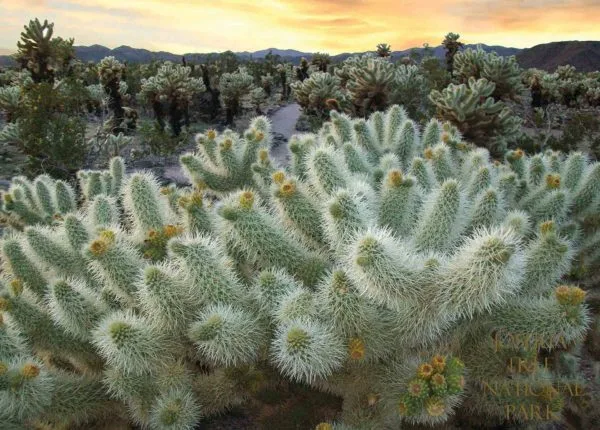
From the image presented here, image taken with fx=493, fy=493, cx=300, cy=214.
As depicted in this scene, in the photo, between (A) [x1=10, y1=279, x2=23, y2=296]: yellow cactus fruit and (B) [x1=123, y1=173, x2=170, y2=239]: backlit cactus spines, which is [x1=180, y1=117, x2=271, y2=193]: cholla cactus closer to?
(B) [x1=123, y1=173, x2=170, y2=239]: backlit cactus spines

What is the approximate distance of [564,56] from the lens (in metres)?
83.6

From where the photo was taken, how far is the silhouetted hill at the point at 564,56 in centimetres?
7844

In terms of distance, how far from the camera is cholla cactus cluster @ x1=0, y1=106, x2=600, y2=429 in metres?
2.31

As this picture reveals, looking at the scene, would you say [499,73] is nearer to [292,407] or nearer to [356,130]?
[356,130]

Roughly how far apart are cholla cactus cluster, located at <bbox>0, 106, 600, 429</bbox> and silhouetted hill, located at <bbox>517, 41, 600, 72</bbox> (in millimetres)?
84244

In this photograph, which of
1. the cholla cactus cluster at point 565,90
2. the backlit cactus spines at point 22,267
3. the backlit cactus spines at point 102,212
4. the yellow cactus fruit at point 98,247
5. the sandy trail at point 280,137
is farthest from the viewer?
the cholla cactus cluster at point 565,90

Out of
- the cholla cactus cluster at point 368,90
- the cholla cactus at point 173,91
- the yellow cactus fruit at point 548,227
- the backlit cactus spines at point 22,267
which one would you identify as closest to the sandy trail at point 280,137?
the cholla cactus cluster at point 368,90

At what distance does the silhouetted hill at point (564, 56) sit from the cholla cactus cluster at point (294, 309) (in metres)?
84.2

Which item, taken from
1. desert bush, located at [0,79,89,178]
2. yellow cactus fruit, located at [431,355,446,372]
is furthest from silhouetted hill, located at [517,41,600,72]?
yellow cactus fruit, located at [431,355,446,372]

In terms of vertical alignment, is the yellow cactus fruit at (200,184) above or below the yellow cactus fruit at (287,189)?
below

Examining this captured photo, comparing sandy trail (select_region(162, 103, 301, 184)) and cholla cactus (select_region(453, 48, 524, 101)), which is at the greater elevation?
cholla cactus (select_region(453, 48, 524, 101))

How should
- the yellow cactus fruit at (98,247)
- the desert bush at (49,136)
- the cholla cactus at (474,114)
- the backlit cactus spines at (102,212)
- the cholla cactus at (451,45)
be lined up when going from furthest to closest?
the cholla cactus at (451,45)
the desert bush at (49,136)
the cholla cactus at (474,114)
the backlit cactus spines at (102,212)
the yellow cactus fruit at (98,247)

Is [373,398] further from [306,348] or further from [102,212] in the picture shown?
[102,212]

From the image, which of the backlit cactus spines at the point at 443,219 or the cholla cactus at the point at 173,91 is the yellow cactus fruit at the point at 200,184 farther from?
the cholla cactus at the point at 173,91
